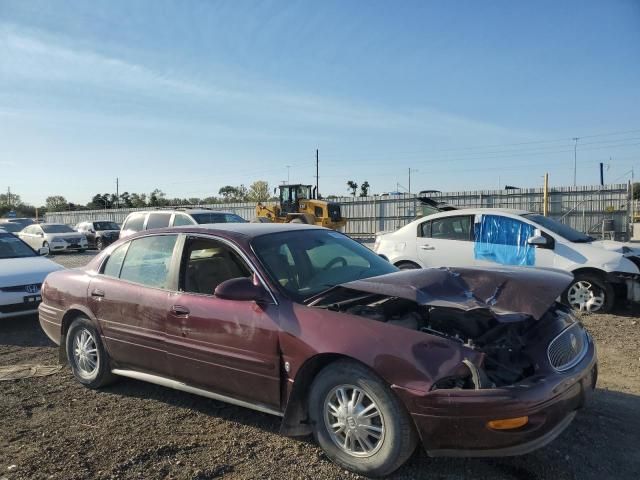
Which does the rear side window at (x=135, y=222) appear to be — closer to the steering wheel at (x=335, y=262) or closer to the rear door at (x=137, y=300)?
the rear door at (x=137, y=300)

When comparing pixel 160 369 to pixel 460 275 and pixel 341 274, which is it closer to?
pixel 341 274

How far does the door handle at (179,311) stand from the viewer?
400 centimetres

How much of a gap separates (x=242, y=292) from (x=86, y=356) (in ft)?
7.58

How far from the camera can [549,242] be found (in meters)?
7.69

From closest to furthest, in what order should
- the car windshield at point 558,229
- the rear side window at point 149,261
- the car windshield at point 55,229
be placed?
the rear side window at point 149,261
the car windshield at point 558,229
the car windshield at point 55,229

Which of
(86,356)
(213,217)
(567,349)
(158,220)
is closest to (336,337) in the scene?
(567,349)

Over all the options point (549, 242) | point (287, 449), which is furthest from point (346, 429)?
point (549, 242)

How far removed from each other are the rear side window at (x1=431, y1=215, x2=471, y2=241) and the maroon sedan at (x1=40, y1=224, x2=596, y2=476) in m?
4.20

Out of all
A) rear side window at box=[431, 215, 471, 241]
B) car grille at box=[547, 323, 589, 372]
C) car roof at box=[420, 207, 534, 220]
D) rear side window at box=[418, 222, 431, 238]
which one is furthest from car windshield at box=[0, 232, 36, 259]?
car grille at box=[547, 323, 589, 372]

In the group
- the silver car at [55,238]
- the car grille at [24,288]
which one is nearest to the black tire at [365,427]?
the car grille at [24,288]

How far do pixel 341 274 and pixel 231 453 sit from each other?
1546 mm

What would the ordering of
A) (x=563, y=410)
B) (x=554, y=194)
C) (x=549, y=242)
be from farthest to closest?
(x=554, y=194) < (x=549, y=242) < (x=563, y=410)

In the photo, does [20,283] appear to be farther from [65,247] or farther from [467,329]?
[65,247]

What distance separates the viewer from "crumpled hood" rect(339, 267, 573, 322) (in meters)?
3.28
